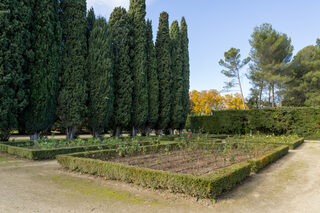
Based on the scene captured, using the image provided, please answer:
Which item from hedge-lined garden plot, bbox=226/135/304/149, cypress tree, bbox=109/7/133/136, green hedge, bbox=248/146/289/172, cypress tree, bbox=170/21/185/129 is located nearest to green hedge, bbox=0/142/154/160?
green hedge, bbox=248/146/289/172

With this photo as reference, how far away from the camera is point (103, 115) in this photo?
48.6ft

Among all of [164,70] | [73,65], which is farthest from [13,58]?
[164,70]

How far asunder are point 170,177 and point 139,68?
562 inches

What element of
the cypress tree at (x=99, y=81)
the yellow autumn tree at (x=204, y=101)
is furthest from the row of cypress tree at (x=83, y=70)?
the yellow autumn tree at (x=204, y=101)

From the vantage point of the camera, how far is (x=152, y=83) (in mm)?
19719

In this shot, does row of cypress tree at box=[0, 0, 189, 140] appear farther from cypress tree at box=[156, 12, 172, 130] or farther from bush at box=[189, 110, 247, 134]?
bush at box=[189, 110, 247, 134]

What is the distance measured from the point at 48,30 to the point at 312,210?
45.6ft

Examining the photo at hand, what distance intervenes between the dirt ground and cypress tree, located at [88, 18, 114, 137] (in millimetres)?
8430

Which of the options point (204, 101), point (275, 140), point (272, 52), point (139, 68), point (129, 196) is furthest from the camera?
point (204, 101)

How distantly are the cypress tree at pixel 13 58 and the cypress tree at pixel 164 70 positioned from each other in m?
11.4

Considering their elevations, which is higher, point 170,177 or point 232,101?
point 232,101

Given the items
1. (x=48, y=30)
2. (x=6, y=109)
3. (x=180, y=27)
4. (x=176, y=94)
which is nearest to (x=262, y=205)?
(x=6, y=109)

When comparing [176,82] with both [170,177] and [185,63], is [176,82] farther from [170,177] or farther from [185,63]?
[170,177]

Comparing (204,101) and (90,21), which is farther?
(204,101)
